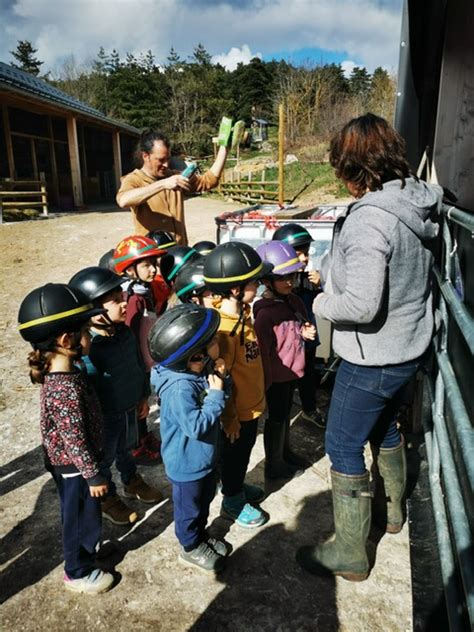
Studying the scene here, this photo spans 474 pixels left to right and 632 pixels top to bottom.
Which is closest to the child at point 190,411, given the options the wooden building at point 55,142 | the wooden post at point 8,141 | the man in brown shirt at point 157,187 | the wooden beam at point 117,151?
the man in brown shirt at point 157,187

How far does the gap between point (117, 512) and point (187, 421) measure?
1.14 meters

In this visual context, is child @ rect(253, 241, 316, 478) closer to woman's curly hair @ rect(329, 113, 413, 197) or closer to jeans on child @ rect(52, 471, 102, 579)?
woman's curly hair @ rect(329, 113, 413, 197)

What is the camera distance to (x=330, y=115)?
37.3m

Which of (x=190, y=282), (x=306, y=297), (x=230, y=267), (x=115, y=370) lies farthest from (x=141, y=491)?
(x=306, y=297)

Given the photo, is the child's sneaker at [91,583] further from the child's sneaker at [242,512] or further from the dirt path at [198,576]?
the child's sneaker at [242,512]

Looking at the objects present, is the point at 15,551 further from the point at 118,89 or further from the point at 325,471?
the point at 118,89

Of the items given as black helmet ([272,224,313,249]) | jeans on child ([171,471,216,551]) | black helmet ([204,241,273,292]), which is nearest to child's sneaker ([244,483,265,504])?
jeans on child ([171,471,216,551])

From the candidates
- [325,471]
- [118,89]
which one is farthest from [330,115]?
[325,471]

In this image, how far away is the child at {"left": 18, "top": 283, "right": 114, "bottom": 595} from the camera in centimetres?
217

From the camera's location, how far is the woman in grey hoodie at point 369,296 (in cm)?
184

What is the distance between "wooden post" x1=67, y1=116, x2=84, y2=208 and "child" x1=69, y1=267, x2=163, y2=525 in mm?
18344

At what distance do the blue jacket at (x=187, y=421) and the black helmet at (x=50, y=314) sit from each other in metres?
0.49

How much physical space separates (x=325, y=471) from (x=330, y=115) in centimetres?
3855

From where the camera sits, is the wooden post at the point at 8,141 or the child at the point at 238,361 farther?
the wooden post at the point at 8,141
